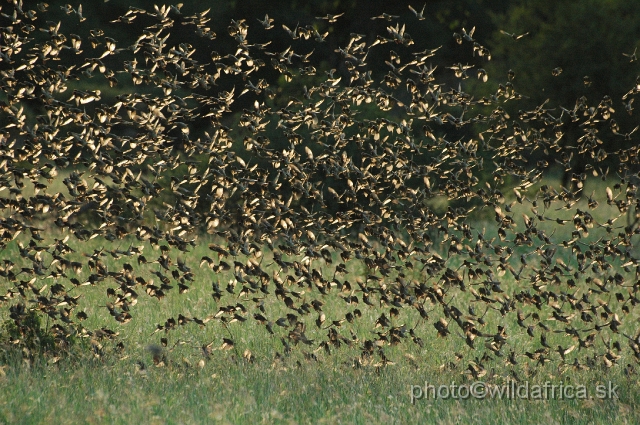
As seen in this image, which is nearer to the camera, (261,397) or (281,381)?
(261,397)

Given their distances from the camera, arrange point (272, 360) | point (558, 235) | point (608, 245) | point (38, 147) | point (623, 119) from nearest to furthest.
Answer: point (38, 147), point (608, 245), point (272, 360), point (558, 235), point (623, 119)

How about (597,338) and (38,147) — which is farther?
(597,338)

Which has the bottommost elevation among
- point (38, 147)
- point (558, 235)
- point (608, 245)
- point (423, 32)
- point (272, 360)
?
point (558, 235)

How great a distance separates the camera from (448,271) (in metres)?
5.64

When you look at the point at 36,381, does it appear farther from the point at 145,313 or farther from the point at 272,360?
the point at 145,313

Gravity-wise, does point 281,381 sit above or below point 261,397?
below

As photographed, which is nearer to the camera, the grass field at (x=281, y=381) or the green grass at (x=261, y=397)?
the green grass at (x=261, y=397)

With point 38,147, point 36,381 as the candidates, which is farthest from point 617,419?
point 38,147

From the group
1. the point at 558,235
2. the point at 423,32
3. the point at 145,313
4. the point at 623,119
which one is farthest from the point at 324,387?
the point at 423,32

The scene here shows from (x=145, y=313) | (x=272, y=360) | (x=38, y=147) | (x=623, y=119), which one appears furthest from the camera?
(x=623, y=119)

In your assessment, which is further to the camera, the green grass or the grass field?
the grass field

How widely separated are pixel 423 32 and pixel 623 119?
7.32 m

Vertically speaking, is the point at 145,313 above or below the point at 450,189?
below

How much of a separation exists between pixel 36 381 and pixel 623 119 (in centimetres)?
1740
